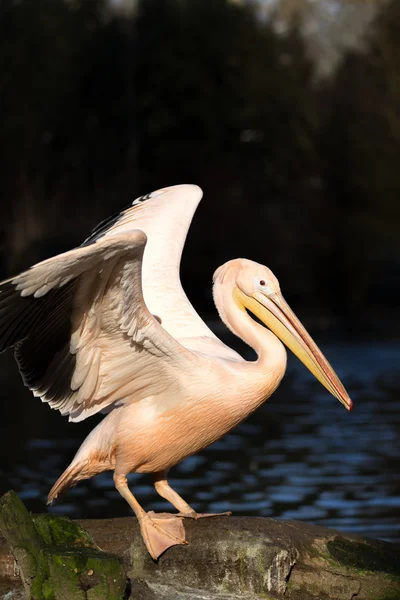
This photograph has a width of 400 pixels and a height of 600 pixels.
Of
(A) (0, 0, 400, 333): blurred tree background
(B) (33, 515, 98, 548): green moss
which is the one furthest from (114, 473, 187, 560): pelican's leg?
(A) (0, 0, 400, 333): blurred tree background

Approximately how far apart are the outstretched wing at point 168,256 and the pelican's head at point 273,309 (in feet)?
0.77

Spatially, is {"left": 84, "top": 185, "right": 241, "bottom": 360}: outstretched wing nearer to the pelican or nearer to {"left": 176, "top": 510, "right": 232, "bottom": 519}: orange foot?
the pelican

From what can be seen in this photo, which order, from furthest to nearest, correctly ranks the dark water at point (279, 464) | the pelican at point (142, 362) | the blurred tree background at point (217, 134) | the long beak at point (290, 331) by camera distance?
the blurred tree background at point (217, 134)
the dark water at point (279, 464)
the long beak at point (290, 331)
the pelican at point (142, 362)

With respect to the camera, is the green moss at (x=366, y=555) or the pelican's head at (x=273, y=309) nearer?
the green moss at (x=366, y=555)

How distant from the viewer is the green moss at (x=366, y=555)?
5.22m

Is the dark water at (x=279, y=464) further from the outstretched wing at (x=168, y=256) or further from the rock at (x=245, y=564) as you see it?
the outstretched wing at (x=168, y=256)

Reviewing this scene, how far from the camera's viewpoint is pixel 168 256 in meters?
6.24

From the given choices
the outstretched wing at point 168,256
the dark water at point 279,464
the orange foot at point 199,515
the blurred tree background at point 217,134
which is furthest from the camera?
the blurred tree background at point 217,134

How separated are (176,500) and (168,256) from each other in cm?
128

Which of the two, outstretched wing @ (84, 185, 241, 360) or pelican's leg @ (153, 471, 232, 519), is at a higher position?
outstretched wing @ (84, 185, 241, 360)

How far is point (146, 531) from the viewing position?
5195 millimetres

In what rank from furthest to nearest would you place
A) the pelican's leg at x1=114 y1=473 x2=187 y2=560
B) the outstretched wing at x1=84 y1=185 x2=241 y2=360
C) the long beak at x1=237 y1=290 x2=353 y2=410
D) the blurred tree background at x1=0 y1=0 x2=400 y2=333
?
the blurred tree background at x1=0 y1=0 x2=400 y2=333 < the outstretched wing at x1=84 y1=185 x2=241 y2=360 < the long beak at x1=237 y1=290 x2=353 y2=410 < the pelican's leg at x1=114 y1=473 x2=187 y2=560

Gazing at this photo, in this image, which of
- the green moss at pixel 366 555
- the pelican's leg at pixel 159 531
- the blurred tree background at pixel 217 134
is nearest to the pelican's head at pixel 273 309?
the green moss at pixel 366 555

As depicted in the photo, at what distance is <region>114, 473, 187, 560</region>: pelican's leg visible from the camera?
5.14 m
